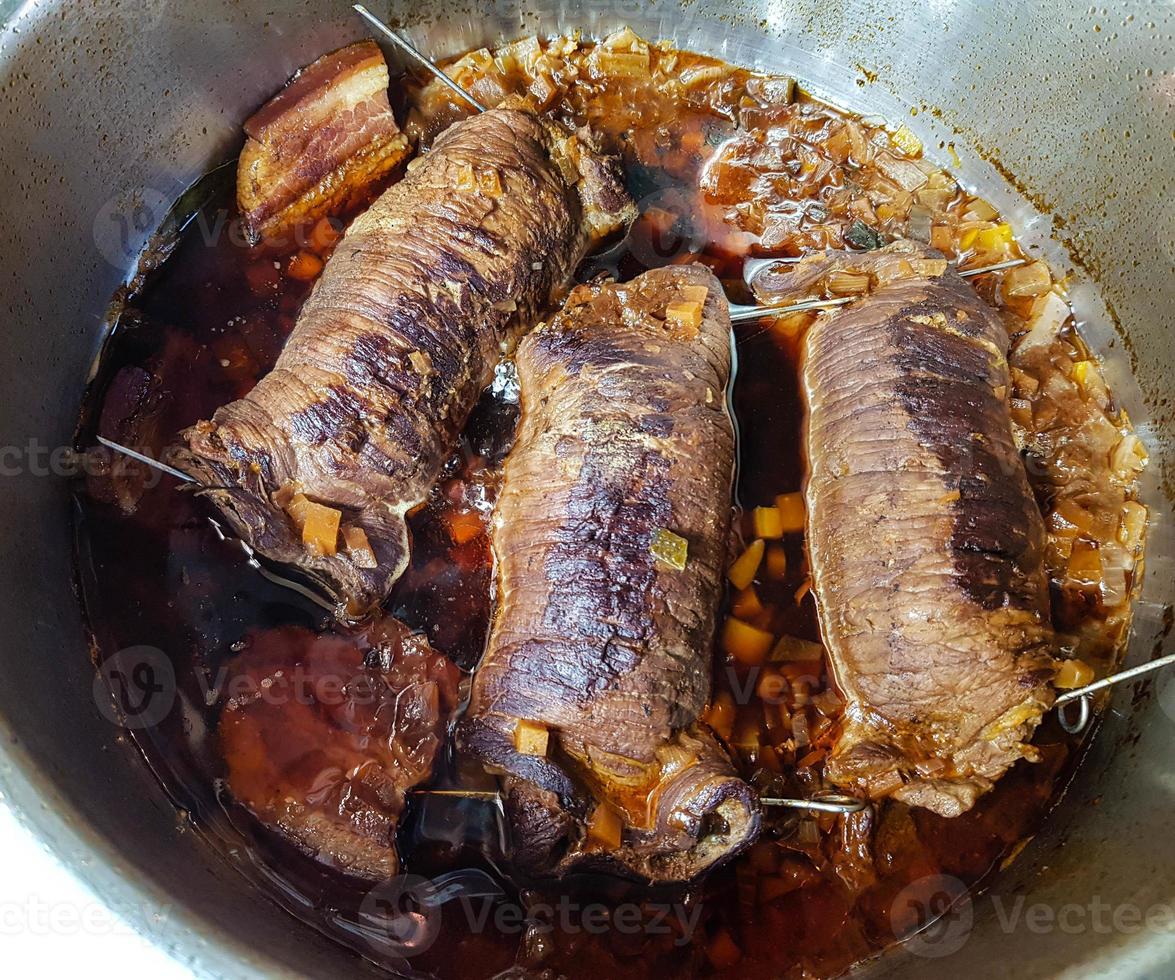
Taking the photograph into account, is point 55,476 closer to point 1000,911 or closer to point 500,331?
point 500,331

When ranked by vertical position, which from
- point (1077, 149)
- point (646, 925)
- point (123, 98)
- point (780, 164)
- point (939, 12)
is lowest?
point (646, 925)

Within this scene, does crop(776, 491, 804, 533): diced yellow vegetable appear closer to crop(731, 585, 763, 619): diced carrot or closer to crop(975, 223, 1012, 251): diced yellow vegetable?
crop(731, 585, 763, 619): diced carrot

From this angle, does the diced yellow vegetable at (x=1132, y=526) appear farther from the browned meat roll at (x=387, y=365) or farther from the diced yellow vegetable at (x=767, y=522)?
the browned meat roll at (x=387, y=365)

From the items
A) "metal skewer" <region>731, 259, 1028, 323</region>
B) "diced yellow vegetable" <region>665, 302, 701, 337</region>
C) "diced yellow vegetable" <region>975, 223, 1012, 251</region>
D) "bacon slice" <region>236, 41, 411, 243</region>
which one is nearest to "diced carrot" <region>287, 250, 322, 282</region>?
"bacon slice" <region>236, 41, 411, 243</region>

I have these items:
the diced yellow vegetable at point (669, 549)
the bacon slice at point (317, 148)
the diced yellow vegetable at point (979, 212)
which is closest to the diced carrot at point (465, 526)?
the diced yellow vegetable at point (669, 549)

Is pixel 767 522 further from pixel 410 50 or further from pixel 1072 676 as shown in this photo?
pixel 410 50

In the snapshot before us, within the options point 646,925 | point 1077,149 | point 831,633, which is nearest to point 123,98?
point 831,633

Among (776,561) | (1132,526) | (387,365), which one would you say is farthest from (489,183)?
(1132,526)
